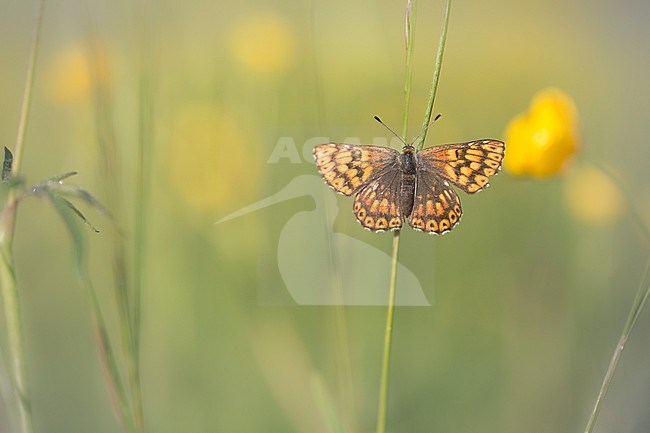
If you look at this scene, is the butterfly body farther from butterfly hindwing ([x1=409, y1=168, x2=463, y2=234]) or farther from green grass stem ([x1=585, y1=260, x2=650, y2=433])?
green grass stem ([x1=585, y1=260, x2=650, y2=433])

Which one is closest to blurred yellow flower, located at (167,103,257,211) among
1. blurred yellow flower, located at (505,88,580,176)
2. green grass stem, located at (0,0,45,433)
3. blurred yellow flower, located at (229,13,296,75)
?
blurred yellow flower, located at (229,13,296,75)

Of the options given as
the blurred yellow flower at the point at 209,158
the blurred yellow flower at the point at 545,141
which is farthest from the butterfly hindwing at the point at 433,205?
the blurred yellow flower at the point at 209,158

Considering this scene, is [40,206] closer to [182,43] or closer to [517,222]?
[182,43]

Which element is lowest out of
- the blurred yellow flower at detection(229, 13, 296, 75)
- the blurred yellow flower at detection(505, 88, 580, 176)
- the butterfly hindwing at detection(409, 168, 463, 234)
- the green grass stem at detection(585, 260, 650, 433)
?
the green grass stem at detection(585, 260, 650, 433)

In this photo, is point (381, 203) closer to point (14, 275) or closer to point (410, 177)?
point (410, 177)

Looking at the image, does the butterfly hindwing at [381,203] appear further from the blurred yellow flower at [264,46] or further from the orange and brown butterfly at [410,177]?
the blurred yellow flower at [264,46]

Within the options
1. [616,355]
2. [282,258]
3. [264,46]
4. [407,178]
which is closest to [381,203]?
[407,178]

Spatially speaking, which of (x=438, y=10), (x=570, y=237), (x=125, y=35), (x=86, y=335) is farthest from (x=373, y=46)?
(x=86, y=335)
